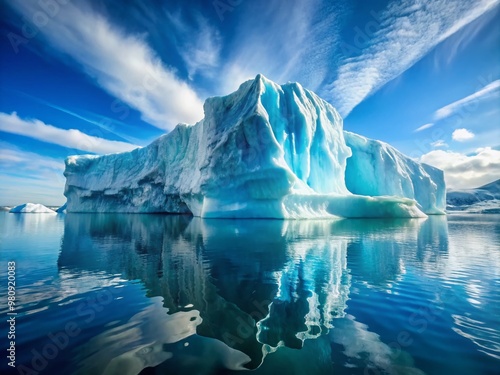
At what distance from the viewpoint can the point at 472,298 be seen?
414 cm

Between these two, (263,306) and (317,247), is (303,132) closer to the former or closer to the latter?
(317,247)

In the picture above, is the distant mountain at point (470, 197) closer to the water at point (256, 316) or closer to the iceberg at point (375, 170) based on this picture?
the iceberg at point (375, 170)

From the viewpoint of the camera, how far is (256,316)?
138 inches

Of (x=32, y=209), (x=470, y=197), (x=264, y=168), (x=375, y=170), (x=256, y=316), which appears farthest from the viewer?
(x=470, y=197)

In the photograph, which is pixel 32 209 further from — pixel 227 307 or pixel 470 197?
pixel 470 197

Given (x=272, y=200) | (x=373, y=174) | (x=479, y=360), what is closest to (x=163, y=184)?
(x=272, y=200)
